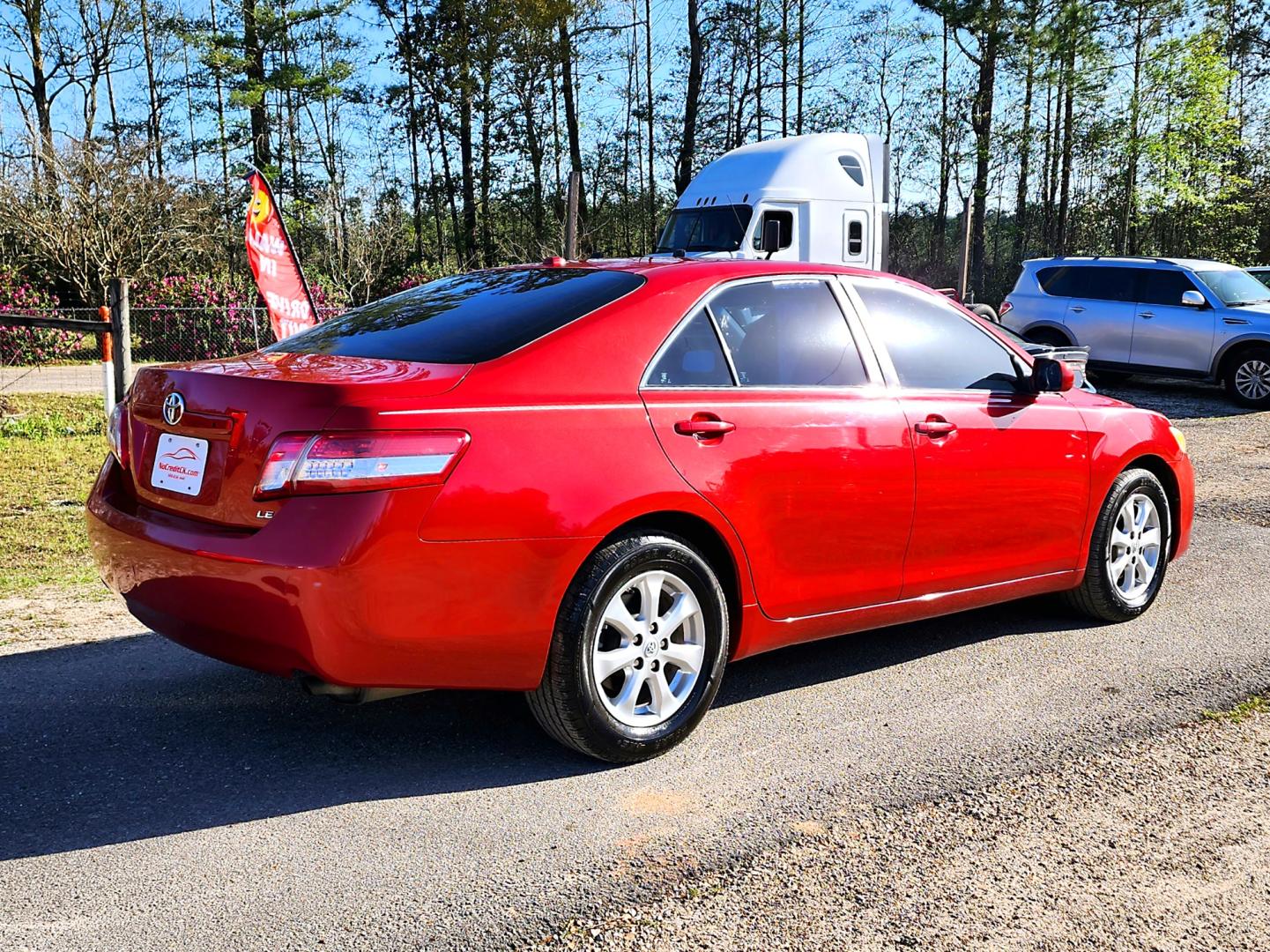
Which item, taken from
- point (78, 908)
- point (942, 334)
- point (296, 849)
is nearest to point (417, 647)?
point (296, 849)

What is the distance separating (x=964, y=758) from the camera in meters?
3.63

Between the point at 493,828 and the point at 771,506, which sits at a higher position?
the point at 771,506

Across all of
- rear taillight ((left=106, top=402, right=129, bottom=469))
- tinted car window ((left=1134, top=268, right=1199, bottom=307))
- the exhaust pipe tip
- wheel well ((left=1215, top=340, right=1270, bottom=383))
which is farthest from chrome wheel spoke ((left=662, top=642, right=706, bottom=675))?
tinted car window ((left=1134, top=268, right=1199, bottom=307))

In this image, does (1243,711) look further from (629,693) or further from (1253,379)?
(1253,379)

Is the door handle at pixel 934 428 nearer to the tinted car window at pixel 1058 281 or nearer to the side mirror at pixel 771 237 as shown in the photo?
the side mirror at pixel 771 237

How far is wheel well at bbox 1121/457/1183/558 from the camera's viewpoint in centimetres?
528

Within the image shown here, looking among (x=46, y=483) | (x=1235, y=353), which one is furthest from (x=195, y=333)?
(x=1235, y=353)

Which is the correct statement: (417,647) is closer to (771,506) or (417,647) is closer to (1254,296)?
(771,506)

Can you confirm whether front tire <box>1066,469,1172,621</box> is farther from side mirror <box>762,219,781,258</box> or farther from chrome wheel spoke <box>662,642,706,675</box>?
side mirror <box>762,219,781,258</box>

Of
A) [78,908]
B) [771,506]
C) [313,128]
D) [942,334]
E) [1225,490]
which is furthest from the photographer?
[313,128]

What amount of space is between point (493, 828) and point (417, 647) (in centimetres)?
54

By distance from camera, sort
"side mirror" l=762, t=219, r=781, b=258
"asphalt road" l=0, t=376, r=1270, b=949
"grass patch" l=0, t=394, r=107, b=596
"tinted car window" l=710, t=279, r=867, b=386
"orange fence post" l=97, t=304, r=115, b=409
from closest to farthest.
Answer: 1. "asphalt road" l=0, t=376, r=1270, b=949
2. "tinted car window" l=710, t=279, r=867, b=386
3. "grass patch" l=0, t=394, r=107, b=596
4. "orange fence post" l=97, t=304, r=115, b=409
5. "side mirror" l=762, t=219, r=781, b=258

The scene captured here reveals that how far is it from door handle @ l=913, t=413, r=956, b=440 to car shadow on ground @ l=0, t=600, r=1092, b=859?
39.2 inches

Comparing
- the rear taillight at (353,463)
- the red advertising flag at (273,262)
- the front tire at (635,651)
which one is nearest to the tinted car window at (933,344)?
the front tire at (635,651)
